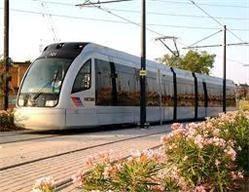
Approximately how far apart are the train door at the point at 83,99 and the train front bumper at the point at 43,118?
329 mm

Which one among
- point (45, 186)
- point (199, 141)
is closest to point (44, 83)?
point (199, 141)

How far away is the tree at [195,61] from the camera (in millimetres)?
85438

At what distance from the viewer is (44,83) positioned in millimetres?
20922

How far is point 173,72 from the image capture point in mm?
35125

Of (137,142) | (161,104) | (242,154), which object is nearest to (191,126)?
(242,154)

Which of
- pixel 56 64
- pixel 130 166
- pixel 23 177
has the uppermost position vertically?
pixel 56 64

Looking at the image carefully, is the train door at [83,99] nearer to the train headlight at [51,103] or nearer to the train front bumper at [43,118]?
the train front bumper at [43,118]

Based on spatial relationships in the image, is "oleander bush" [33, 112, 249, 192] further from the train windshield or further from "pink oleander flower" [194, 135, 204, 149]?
the train windshield

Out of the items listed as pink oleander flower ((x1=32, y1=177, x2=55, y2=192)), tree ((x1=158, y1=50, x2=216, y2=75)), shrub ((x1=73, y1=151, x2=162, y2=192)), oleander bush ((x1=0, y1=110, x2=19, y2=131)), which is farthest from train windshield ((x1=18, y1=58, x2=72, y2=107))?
tree ((x1=158, y1=50, x2=216, y2=75))

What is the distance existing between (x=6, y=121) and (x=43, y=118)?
11.1ft

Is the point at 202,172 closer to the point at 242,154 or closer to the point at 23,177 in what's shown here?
the point at 242,154

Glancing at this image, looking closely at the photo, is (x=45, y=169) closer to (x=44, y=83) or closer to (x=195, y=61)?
(x=44, y=83)

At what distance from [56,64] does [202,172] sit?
14808 mm

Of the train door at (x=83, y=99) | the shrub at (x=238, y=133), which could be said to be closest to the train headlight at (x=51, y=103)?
the train door at (x=83, y=99)
